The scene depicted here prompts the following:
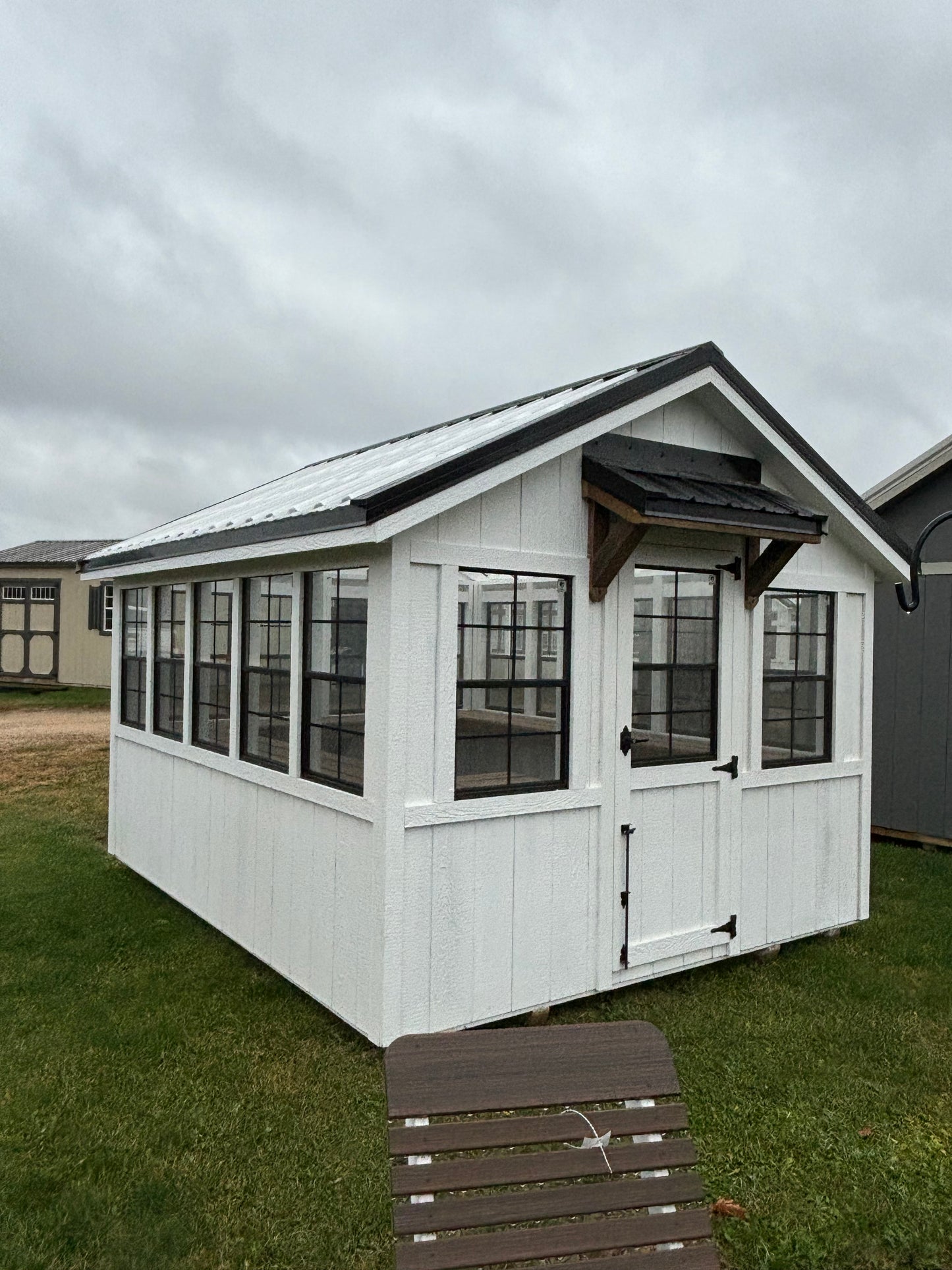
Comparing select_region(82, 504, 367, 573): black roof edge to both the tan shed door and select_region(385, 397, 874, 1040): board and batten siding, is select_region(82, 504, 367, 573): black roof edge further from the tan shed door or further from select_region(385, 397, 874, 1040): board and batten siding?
the tan shed door

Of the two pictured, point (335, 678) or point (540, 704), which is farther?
point (540, 704)

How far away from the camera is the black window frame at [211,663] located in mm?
5559

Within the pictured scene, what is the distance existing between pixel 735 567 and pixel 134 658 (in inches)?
185

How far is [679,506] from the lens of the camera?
14.1ft

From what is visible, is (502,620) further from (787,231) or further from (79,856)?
(787,231)

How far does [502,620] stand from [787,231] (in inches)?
336

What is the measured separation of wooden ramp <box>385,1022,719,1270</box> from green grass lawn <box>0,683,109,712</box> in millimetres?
19114

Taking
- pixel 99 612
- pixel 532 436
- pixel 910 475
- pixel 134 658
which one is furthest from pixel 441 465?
pixel 99 612

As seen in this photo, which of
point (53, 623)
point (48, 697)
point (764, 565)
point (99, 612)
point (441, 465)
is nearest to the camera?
point (441, 465)

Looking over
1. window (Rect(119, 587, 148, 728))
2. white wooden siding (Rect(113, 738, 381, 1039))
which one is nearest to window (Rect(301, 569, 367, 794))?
white wooden siding (Rect(113, 738, 381, 1039))

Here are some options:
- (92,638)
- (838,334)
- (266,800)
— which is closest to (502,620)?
(266,800)

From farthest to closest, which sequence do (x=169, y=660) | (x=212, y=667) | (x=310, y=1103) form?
(x=169, y=660), (x=212, y=667), (x=310, y=1103)

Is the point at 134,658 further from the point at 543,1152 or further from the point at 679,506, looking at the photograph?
the point at 543,1152

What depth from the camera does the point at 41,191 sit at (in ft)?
42.2
